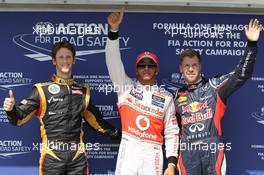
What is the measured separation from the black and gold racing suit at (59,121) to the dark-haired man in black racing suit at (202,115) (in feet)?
2.63

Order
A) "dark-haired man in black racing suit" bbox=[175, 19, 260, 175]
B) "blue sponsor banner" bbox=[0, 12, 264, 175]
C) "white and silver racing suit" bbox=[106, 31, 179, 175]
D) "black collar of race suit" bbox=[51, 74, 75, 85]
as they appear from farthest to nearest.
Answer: "blue sponsor banner" bbox=[0, 12, 264, 175]
"black collar of race suit" bbox=[51, 74, 75, 85]
"white and silver racing suit" bbox=[106, 31, 179, 175]
"dark-haired man in black racing suit" bbox=[175, 19, 260, 175]

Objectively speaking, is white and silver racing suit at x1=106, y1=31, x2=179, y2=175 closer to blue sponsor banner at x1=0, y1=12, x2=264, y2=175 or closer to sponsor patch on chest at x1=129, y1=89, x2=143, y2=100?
sponsor patch on chest at x1=129, y1=89, x2=143, y2=100

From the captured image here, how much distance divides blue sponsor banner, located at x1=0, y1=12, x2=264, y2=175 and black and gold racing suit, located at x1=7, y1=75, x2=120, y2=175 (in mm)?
441

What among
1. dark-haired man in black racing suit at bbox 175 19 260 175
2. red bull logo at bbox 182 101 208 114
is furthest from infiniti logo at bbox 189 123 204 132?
red bull logo at bbox 182 101 208 114

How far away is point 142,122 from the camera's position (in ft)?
10.3

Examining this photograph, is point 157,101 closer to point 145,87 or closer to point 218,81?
point 145,87

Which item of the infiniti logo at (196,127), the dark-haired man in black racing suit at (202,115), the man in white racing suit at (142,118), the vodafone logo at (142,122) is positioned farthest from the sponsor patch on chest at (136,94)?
the infiniti logo at (196,127)

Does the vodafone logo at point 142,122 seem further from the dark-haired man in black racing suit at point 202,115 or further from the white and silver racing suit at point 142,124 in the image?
the dark-haired man in black racing suit at point 202,115

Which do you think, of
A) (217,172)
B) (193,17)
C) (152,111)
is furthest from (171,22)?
(217,172)

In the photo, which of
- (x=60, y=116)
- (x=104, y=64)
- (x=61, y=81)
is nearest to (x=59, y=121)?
(x=60, y=116)

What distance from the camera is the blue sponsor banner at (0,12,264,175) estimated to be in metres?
3.58

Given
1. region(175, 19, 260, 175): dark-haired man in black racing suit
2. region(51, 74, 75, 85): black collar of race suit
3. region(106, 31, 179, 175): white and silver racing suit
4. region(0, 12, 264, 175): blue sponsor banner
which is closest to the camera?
region(175, 19, 260, 175): dark-haired man in black racing suit

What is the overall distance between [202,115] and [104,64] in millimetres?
1062

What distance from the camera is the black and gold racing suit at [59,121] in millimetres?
3031
